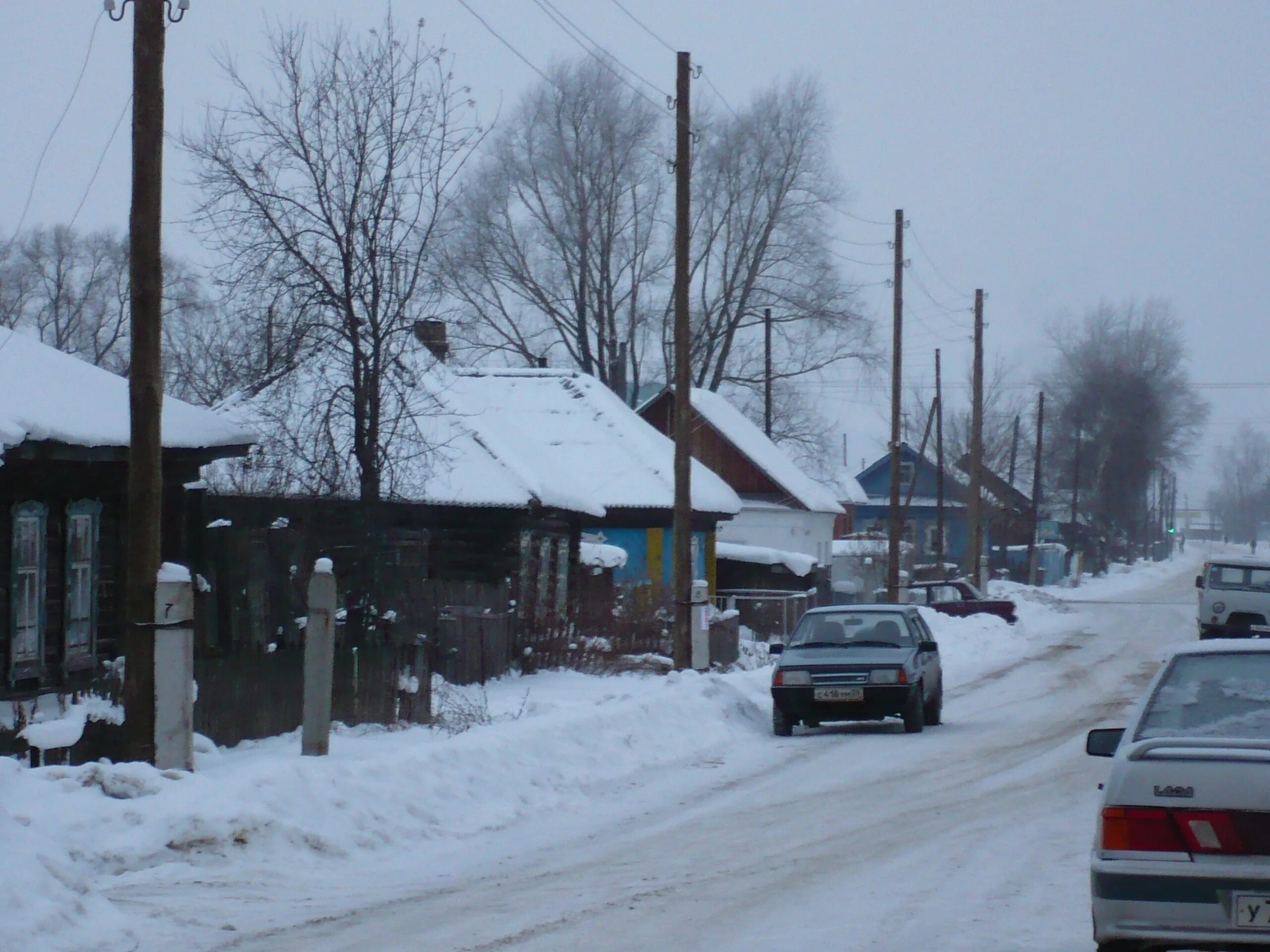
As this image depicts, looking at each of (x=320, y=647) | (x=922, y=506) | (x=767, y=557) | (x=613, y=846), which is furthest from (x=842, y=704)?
(x=922, y=506)

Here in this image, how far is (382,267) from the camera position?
19016mm

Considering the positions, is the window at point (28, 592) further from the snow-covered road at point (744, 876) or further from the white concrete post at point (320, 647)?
the snow-covered road at point (744, 876)

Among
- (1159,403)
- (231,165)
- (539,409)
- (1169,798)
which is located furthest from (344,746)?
(1159,403)

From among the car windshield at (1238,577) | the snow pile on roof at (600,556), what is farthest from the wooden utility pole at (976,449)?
the snow pile on roof at (600,556)

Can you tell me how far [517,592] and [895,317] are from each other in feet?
53.3

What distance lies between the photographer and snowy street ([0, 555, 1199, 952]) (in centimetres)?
743

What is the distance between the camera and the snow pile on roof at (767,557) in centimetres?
4169

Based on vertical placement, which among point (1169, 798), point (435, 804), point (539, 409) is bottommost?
point (435, 804)

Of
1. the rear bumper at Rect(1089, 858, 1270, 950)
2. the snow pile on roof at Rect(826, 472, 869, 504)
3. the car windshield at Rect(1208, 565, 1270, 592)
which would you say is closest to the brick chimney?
the rear bumper at Rect(1089, 858, 1270, 950)

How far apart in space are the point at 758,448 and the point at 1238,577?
2073 centimetres

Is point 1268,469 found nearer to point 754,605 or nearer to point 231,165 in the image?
point 754,605

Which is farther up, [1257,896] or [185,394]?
[185,394]

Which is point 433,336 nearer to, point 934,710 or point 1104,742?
point 934,710

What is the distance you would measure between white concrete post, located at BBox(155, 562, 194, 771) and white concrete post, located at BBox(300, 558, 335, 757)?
0.92 meters
